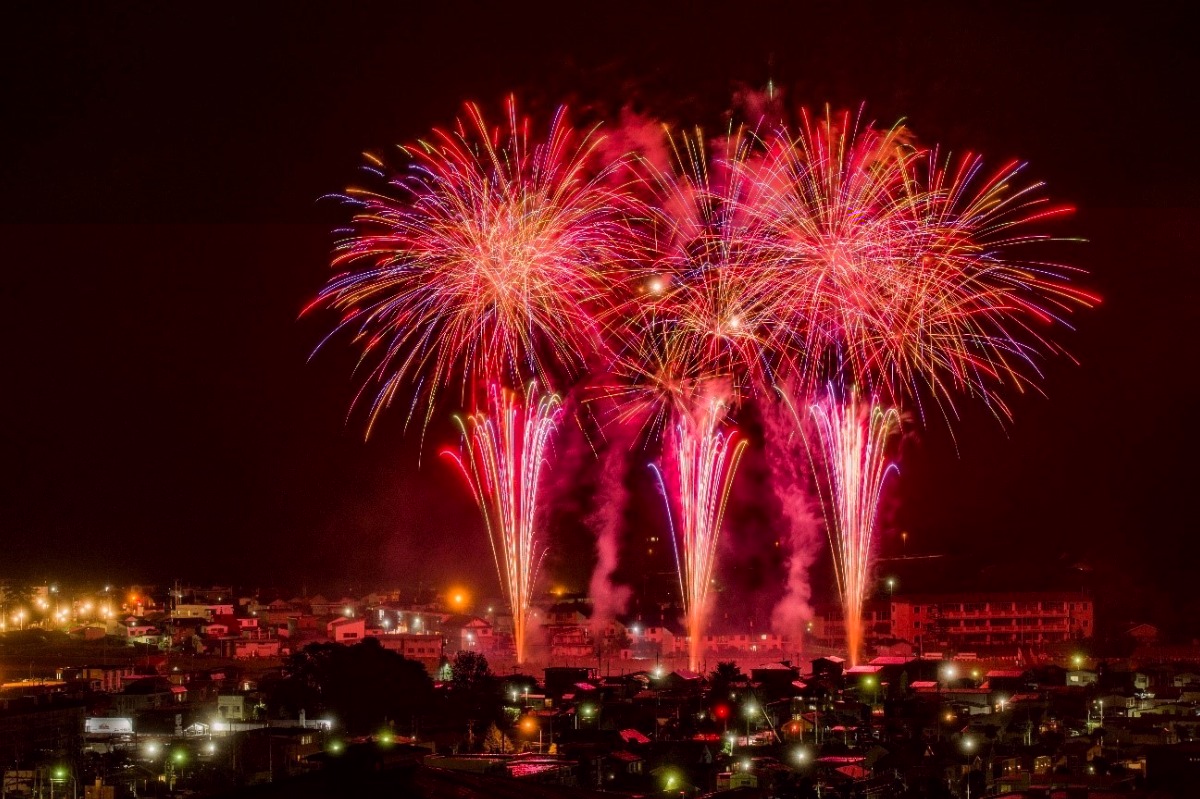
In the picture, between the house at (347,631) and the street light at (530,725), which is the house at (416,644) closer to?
the house at (347,631)

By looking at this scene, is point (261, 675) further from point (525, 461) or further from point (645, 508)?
point (645, 508)

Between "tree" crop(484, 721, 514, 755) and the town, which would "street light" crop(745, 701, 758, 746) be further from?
"tree" crop(484, 721, 514, 755)

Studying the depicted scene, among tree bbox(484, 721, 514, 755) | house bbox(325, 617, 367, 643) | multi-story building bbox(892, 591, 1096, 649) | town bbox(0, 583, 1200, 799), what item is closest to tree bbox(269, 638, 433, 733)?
town bbox(0, 583, 1200, 799)

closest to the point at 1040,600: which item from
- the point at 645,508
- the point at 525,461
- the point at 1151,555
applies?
the point at 1151,555

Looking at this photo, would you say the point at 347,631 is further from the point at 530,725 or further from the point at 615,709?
the point at 530,725

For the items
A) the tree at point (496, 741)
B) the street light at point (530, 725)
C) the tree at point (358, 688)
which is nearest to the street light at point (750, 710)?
the street light at point (530, 725)
